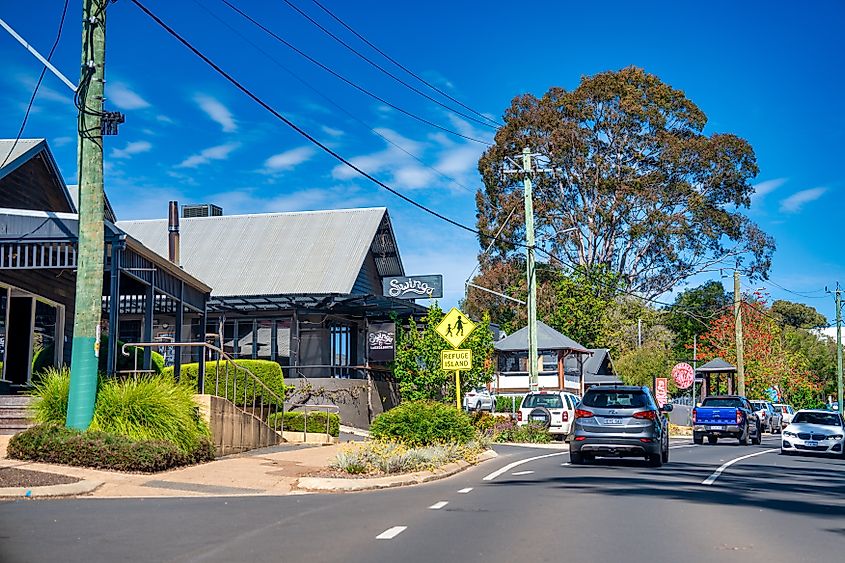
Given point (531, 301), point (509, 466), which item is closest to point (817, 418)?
point (531, 301)

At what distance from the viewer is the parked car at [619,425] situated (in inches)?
784

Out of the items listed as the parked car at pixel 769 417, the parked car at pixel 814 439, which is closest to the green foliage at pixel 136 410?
the parked car at pixel 814 439

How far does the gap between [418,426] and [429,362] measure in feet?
56.5

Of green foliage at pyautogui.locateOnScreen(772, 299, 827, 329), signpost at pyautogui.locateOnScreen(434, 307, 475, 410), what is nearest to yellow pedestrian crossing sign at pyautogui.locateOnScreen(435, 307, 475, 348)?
signpost at pyautogui.locateOnScreen(434, 307, 475, 410)

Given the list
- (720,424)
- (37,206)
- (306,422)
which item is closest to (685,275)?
(720,424)

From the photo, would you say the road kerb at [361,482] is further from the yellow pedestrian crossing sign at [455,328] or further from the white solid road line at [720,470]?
the yellow pedestrian crossing sign at [455,328]

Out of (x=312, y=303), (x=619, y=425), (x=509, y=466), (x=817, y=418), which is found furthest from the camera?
(x=312, y=303)

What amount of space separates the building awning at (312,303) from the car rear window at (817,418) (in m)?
14.6

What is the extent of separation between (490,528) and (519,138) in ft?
154

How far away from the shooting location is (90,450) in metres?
15.5

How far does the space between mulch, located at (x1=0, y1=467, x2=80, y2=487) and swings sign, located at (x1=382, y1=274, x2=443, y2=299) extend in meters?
24.7

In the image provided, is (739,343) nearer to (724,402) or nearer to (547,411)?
(724,402)

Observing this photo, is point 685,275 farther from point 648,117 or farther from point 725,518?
point 725,518

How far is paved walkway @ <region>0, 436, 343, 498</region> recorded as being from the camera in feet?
46.6
